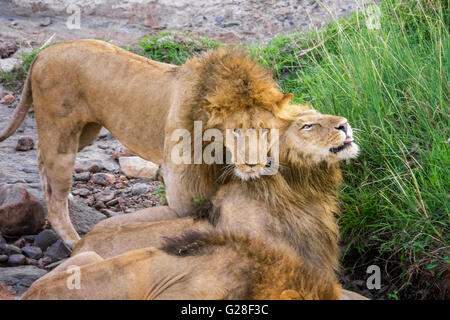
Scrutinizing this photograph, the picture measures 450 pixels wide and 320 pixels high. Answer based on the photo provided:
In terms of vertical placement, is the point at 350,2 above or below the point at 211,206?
above

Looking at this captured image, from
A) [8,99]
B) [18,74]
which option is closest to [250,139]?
[8,99]

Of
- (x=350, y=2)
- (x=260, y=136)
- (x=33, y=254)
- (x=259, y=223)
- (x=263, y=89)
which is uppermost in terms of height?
(x=350, y=2)

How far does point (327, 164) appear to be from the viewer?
11.3 ft

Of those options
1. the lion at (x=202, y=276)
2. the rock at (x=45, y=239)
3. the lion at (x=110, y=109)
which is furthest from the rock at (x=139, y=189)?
the lion at (x=202, y=276)

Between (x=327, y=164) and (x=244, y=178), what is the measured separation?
0.47m

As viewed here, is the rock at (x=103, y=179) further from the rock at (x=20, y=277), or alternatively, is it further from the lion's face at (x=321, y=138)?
the lion's face at (x=321, y=138)

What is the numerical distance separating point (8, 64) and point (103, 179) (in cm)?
215

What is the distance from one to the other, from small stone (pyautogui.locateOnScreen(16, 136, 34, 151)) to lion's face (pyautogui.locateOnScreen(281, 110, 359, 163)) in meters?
2.91

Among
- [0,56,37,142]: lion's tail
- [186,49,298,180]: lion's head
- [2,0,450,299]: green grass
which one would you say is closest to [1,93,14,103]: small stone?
[0,56,37,142]: lion's tail

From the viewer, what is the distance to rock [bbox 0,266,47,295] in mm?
3613

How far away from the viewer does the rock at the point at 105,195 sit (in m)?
5.09

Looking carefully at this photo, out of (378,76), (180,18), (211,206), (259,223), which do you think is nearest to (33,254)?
(211,206)

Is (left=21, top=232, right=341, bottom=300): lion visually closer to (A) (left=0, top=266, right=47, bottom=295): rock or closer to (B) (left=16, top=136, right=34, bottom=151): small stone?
(A) (left=0, top=266, right=47, bottom=295): rock
